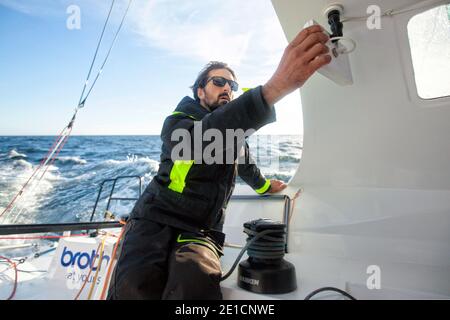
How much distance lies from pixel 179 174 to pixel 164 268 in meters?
0.31

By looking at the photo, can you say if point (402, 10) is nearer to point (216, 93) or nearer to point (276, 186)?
point (216, 93)

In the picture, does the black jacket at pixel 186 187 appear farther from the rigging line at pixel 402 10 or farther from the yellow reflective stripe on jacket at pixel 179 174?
the rigging line at pixel 402 10

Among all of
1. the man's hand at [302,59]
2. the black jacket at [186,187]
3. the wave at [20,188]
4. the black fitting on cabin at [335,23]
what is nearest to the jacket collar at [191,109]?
the black jacket at [186,187]

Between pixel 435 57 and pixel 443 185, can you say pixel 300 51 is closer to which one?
pixel 435 57

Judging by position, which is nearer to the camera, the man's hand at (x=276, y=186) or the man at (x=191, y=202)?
the man at (x=191, y=202)

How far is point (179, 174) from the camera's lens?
0.96 metres

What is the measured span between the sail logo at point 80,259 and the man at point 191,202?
0.83m

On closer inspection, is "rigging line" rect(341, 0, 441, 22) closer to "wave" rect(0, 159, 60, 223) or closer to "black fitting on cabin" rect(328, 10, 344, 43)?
"black fitting on cabin" rect(328, 10, 344, 43)

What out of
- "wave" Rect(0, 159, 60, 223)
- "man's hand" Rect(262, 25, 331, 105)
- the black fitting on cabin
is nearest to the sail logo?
"man's hand" Rect(262, 25, 331, 105)

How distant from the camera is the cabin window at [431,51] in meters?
1.01

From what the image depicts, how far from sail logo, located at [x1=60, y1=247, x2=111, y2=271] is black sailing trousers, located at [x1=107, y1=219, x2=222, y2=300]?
844mm

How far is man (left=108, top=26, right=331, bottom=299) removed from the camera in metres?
0.69
